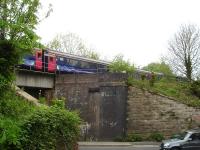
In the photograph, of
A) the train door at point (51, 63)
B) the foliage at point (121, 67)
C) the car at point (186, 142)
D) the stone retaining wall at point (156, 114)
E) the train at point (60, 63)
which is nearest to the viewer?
the car at point (186, 142)

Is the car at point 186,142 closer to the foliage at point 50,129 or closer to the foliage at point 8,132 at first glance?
the foliage at point 50,129

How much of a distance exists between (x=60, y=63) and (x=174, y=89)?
12.1m

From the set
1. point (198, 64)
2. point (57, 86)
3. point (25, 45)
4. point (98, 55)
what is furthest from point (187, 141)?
point (98, 55)

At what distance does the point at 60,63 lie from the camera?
51594mm

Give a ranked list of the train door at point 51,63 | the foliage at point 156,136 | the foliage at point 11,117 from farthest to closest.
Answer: the train door at point 51,63 → the foliage at point 156,136 → the foliage at point 11,117

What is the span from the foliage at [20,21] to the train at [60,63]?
29.3 meters

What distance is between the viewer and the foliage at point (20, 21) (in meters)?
13.5

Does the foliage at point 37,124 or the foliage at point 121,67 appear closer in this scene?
the foliage at point 37,124

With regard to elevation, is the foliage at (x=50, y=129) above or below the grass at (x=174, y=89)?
below

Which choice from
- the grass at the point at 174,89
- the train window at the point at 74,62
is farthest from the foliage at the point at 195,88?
the train window at the point at 74,62

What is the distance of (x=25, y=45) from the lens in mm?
14039

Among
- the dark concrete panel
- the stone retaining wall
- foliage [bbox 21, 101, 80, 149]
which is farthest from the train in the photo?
foliage [bbox 21, 101, 80, 149]

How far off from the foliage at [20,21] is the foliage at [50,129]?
2389 mm

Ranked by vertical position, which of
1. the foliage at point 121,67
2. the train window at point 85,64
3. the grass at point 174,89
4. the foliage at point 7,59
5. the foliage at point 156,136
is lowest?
the foliage at point 156,136
